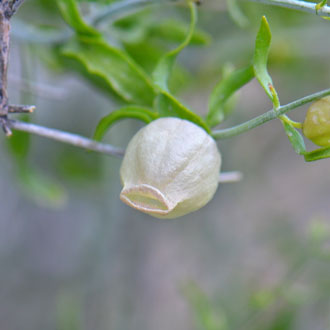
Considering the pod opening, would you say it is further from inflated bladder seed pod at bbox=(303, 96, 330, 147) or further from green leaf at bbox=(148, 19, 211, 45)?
green leaf at bbox=(148, 19, 211, 45)

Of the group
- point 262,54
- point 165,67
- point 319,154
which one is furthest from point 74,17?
point 319,154

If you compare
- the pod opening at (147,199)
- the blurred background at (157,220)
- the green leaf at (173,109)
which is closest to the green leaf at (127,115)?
the green leaf at (173,109)

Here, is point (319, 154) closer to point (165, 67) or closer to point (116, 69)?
point (165, 67)

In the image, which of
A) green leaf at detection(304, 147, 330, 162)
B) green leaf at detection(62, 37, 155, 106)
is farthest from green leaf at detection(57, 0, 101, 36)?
green leaf at detection(304, 147, 330, 162)

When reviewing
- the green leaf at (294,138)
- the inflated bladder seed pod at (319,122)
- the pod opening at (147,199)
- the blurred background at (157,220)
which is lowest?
the blurred background at (157,220)

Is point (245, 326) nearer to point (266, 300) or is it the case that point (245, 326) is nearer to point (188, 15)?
point (266, 300)

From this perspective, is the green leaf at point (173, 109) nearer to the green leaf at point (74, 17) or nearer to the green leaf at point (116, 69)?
the green leaf at point (116, 69)

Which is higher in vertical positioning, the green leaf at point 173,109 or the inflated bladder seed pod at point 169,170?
the green leaf at point 173,109

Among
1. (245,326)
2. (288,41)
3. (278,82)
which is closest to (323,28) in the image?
(288,41)
